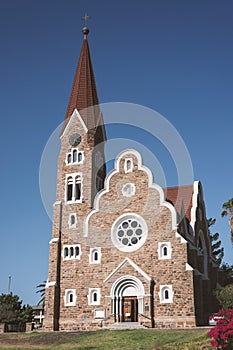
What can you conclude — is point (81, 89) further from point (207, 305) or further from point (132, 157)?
point (207, 305)

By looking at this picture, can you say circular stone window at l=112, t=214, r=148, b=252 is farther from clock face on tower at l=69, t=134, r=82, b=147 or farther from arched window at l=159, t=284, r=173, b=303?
clock face on tower at l=69, t=134, r=82, b=147

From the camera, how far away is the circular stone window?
38.5 meters

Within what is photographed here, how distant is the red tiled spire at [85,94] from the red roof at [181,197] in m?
9.66

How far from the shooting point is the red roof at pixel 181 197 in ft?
137

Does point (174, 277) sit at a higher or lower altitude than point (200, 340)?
higher

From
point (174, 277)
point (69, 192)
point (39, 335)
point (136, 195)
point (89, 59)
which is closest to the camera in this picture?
point (39, 335)

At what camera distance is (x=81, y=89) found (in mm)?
47875

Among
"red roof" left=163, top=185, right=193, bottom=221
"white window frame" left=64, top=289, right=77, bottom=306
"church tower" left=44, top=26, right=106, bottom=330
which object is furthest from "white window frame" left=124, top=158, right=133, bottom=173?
"white window frame" left=64, top=289, right=77, bottom=306

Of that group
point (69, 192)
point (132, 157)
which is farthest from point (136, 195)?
point (69, 192)

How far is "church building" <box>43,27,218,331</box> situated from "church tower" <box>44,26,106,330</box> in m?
0.09

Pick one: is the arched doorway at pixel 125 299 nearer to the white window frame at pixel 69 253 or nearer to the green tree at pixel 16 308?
the white window frame at pixel 69 253

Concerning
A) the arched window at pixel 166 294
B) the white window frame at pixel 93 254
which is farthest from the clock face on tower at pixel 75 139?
the arched window at pixel 166 294

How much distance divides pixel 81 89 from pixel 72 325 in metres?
23.2

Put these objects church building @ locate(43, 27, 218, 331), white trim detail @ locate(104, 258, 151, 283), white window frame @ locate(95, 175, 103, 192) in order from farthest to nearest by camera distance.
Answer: white window frame @ locate(95, 175, 103, 192) < white trim detail @ locate(104, 258, 151, 283) < church building @ locate(43, 27, 218, 331)
